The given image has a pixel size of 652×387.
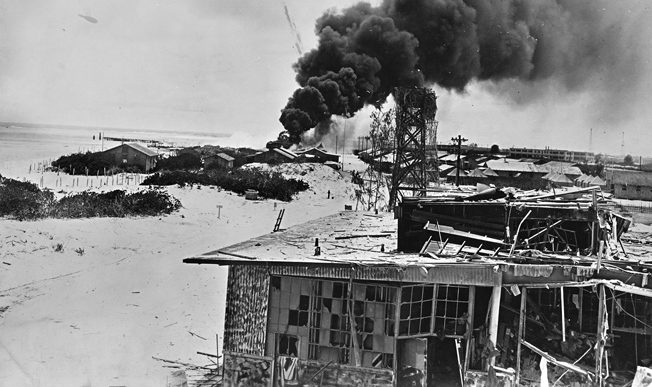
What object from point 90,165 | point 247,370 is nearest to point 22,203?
point 247,370

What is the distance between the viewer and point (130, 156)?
165ft

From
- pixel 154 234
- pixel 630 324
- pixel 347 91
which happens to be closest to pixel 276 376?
pixel 630 324

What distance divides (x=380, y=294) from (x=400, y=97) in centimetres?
1908

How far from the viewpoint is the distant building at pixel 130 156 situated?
4972cm

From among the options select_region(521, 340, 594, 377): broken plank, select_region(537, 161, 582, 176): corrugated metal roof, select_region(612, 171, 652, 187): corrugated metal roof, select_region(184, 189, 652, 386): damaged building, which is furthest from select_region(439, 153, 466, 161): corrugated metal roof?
select_region(521, 340, 594, 377): broken plank

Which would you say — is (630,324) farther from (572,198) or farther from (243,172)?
(243,172)

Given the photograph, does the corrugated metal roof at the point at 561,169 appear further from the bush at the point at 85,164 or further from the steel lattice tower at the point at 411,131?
the bush at the point at 85,164

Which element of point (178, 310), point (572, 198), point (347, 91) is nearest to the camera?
point (572, 198)

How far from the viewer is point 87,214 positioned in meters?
25.1

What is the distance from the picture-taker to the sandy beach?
41.1 ft

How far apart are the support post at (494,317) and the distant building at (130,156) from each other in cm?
4480

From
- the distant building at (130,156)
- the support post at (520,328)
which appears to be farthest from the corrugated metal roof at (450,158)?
the support post at (520,328)

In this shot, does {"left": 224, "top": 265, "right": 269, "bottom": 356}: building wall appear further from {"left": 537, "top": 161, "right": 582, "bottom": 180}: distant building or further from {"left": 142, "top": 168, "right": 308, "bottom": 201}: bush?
{"left": 537, "top": 161, "right": 582, "bottom": 180}: distant building

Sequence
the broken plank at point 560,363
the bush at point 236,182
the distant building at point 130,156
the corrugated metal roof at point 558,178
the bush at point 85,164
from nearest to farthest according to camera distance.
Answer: the broken plank at point 560,363 < the bush at point 236,182 < the bush at point 85,164 < the distant building at point 130,156 < the corrugated metal roof at point 558,178
